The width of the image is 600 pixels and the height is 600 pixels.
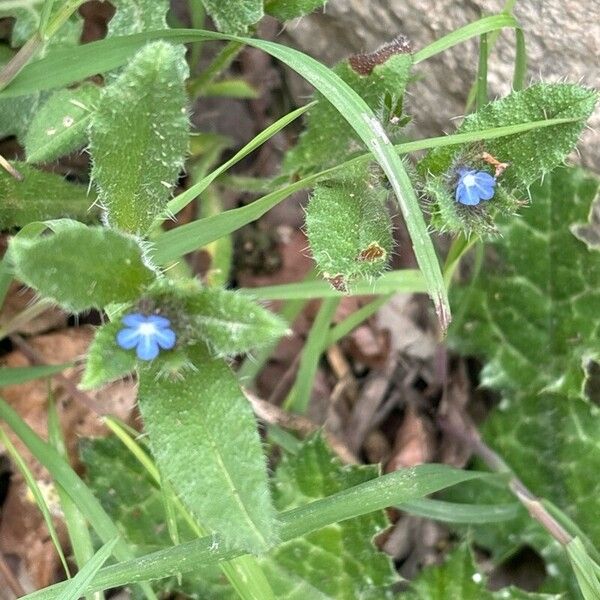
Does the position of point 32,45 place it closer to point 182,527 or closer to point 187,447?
point 187,447

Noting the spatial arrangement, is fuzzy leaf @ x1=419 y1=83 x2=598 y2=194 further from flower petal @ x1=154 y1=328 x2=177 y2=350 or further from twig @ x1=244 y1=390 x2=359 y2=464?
twig @ x1=244 y1=390 x2=359 y2=464

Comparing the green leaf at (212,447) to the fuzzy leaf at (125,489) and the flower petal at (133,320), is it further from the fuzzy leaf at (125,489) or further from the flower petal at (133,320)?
the fuzzy leaf at (125,489)

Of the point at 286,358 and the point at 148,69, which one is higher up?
the point at 148,69

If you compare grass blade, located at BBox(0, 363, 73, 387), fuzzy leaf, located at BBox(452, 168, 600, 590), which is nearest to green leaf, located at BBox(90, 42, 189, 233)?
grass blade, located at BBox(0, 363, 73, 387)

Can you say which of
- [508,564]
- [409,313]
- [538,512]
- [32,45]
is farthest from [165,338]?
[508,564]

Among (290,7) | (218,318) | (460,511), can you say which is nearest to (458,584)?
(460,511)
